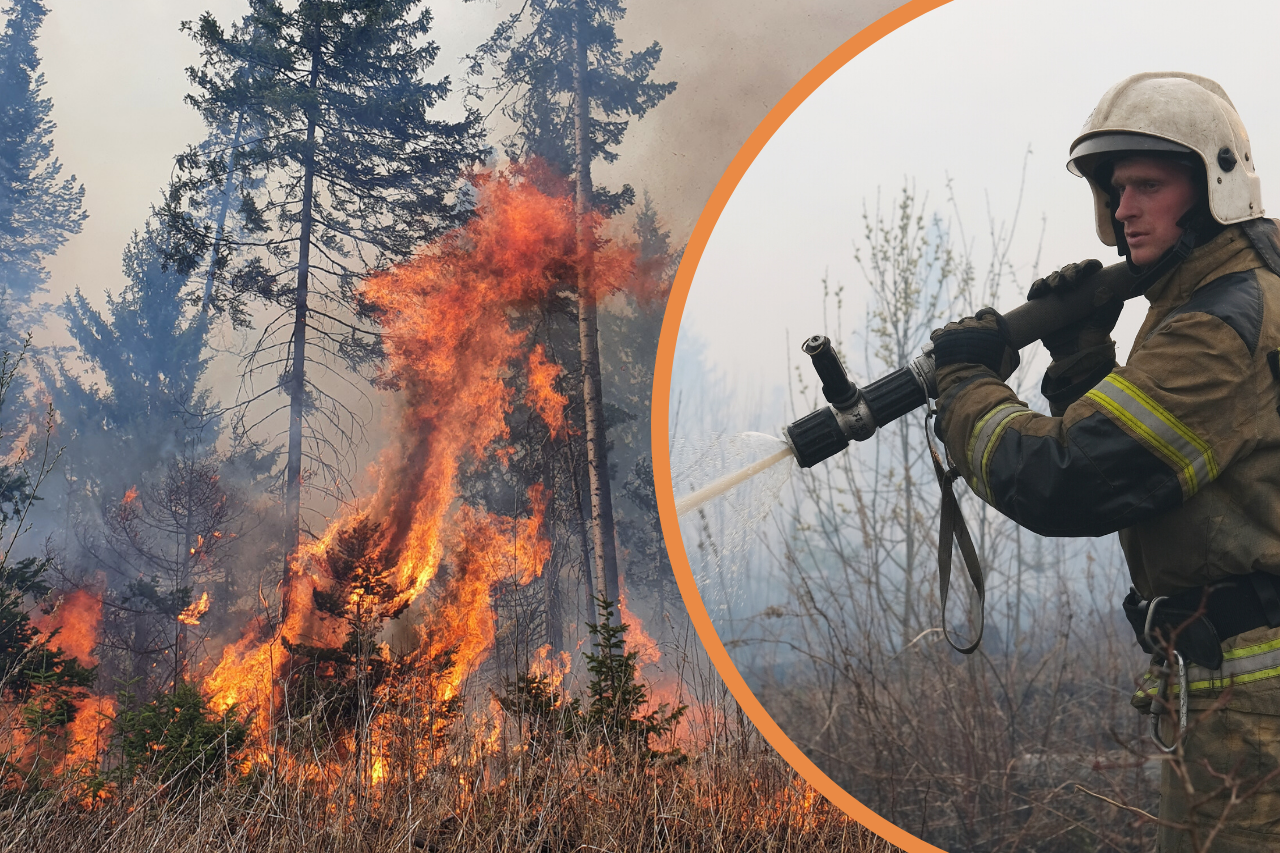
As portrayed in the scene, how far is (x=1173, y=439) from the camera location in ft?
6.07

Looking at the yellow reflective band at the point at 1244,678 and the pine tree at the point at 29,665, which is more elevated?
the pine tree at the point at 29,665

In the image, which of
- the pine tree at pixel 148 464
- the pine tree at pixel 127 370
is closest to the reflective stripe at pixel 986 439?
the pine tree at pixel 148 464

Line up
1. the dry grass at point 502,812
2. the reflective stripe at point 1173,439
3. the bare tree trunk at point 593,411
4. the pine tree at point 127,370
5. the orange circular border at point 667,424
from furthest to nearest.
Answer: the pine tree at point 127,370, the bare tree trunk at point 593,411, the dry grass at point 502,812, the orange circular border at point 667,424, the reflective stripe at point 1173,439

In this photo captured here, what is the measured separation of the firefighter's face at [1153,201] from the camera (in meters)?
2.13

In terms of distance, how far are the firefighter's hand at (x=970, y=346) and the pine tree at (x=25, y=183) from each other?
1597cm

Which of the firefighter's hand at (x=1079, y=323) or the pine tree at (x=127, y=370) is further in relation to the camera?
the pine tree at (x=127, y=370)

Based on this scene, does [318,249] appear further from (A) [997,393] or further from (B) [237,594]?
(A) [997,393]

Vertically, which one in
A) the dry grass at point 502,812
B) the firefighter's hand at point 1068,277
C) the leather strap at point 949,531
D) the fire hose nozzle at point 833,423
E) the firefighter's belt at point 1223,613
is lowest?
the dry grass at point 502,812

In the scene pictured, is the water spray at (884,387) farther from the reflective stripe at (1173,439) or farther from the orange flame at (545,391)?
the orange flame at (545,391)

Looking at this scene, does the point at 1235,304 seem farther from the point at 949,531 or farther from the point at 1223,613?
the point at 949,531

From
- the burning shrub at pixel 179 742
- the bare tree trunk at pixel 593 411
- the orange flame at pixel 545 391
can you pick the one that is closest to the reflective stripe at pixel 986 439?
the burning shrub at pixel 179 742

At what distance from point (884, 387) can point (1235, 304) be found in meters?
0.90

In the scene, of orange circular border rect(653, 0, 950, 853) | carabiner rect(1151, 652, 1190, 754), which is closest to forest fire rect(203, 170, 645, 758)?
orange circular border rect(653, 0, 950, 853)

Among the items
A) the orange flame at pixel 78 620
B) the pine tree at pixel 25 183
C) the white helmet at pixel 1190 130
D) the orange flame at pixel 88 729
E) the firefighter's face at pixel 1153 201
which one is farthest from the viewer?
the pine tree at pixel 25 183
